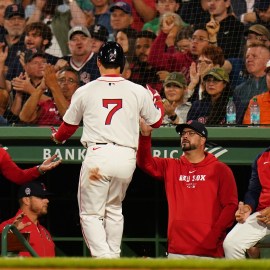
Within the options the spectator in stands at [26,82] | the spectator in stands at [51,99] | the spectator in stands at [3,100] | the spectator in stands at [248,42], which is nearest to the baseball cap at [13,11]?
the spectator in stands at [26,82]

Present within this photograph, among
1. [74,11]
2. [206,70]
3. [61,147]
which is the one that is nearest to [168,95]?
[206,70]

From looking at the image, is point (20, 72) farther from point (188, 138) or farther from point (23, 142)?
point (188, 138)

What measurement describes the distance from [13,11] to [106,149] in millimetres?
4826

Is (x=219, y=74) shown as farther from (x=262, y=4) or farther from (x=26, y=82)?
(x=26, y=82)

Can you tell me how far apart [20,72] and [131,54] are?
1.27 m

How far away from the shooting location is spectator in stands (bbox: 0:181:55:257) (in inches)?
384

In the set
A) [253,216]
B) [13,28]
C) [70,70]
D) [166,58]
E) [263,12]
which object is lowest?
[253,216]

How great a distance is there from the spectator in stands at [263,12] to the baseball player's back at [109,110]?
368 cm

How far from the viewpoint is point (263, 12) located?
38.1 feet

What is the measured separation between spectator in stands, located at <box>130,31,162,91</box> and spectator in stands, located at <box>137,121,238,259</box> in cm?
196

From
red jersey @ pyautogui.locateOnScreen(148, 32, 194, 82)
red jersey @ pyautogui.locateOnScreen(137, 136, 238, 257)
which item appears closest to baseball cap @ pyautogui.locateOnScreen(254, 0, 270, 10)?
red jersey @ pyautogui.locateOnScreen(148, 32, 194, 82)

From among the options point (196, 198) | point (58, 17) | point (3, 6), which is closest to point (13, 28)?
point (3, 6)

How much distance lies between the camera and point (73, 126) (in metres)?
8.28

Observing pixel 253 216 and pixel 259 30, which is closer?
pixel 253 216
